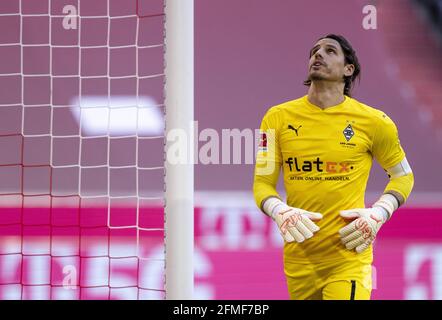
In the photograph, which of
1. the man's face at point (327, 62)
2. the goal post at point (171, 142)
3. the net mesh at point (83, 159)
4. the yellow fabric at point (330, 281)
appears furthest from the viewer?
the net mesh at point (83, 159)

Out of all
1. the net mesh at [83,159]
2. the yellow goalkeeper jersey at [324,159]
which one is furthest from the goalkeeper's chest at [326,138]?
the net mesh at [83,159]

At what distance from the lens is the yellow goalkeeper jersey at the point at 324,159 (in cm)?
307

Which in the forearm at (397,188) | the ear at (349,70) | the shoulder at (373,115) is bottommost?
the forearm at (397,188)

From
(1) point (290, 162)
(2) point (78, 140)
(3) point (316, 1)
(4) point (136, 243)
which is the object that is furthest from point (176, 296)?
(3) point (316, 1)

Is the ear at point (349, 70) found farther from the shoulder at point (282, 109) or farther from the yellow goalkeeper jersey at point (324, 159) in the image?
the shoulder at point (282, 109)

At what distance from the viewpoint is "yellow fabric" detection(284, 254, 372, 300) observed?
118 inches

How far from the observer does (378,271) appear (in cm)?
442

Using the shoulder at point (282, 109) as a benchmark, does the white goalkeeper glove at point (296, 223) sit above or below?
below

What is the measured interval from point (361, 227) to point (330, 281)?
232 mm

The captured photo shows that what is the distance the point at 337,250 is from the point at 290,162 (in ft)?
1.19

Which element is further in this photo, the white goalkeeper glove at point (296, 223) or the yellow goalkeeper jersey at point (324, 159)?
the yellow goalkeeper jersey at point (324, 159)

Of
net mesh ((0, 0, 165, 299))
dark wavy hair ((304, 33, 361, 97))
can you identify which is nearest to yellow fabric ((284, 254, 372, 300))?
dark wavy hair ((304, 33, 361, 97))

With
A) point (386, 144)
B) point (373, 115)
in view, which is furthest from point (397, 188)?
point (373, 115)

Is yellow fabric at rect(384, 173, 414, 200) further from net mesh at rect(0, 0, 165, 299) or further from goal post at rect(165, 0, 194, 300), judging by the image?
net mesh at rect(0, 0, 165, 299)
